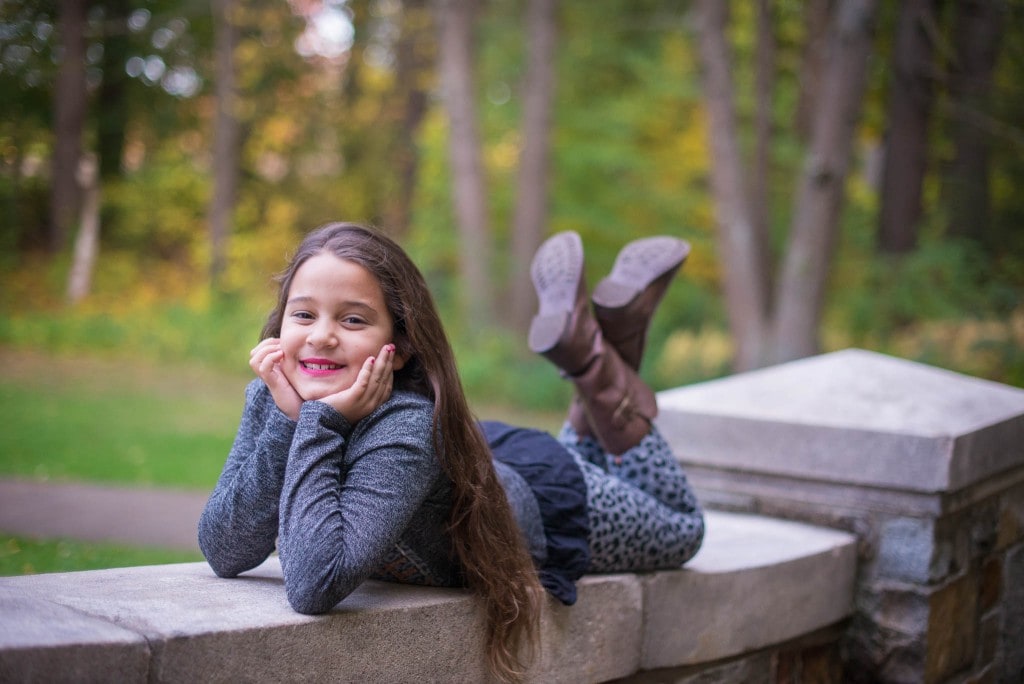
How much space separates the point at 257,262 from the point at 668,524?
13.8m

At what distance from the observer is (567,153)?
13352 millimetres

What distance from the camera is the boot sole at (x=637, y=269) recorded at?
295 cm

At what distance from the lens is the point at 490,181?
46.9 ft

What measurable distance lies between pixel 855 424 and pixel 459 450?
5.32ft

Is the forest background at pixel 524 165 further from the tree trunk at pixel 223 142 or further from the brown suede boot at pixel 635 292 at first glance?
the brown suede boot at pixel 635 292

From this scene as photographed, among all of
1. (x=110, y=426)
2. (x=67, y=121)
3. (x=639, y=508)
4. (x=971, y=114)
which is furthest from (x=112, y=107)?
(x=639, y=508)

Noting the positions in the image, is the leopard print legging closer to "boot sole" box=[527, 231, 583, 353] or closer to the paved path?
"boot sole" box=[527, 231, 583, 353]

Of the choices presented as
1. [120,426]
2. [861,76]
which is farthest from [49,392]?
[861,76]

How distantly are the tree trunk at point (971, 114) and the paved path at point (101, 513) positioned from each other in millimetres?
6820

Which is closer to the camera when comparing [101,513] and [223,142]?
[101,513]

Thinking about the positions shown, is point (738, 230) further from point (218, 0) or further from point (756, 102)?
point (218, 0)

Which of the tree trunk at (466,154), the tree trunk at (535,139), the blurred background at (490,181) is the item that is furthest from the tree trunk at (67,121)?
the tree trunk at (535,139)

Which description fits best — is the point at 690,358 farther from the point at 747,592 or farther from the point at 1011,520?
the point at 747,592

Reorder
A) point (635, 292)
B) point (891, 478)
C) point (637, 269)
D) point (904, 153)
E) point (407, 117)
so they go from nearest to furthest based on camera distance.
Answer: point (635, 292), point (637, 269), point (891, 478), point (904, 153), point (407, 117)
